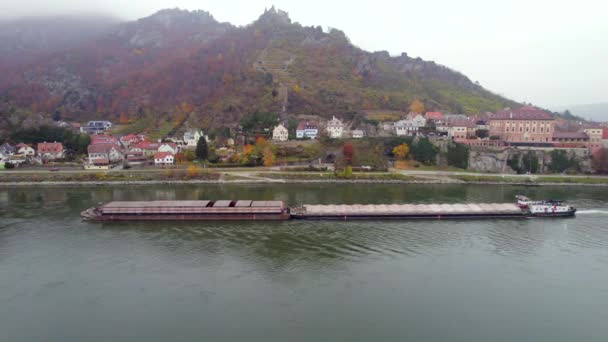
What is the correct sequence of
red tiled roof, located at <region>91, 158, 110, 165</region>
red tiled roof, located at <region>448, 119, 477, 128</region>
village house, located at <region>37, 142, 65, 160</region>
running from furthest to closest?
red tiled roof, located at <region>448, 119, 477, 128</region> → village house, located at <region>37, 142, 65, 160</region> → red tiled roof, located at <region>91, 158, 110, 165</region>

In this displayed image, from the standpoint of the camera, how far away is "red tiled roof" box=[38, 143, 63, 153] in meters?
69.6

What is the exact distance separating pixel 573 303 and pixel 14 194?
57.1 m

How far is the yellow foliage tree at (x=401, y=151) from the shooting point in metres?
66.0

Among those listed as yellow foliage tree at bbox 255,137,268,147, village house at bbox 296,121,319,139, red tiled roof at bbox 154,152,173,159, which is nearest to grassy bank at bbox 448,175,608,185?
village house at bbox 296,121,319,139

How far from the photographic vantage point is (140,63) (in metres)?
136

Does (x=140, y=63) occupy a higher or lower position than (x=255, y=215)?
higher

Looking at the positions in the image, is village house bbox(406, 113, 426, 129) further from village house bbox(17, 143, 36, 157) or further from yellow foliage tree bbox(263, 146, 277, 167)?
village house bbox(17, 143, 36, 157)

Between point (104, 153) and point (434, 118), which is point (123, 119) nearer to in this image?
point (104, 153)

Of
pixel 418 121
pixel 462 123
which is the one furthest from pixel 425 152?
pixel 462 123

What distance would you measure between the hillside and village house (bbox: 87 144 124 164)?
21050 mm

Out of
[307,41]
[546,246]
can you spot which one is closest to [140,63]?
[307,41]

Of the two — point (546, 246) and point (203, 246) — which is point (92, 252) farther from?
point (546, 246)

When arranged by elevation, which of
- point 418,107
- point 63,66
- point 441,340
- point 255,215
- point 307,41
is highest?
point 307,41

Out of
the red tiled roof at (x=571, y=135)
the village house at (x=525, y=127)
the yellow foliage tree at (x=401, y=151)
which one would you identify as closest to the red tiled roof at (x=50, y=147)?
the yellow foliage tree at (x=401, y=151)
